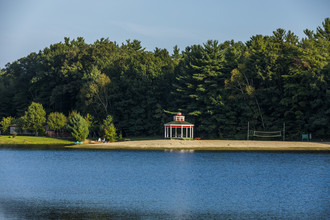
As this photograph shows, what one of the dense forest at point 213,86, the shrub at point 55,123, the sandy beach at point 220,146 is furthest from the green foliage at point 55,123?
the sandy beach at point 220,146

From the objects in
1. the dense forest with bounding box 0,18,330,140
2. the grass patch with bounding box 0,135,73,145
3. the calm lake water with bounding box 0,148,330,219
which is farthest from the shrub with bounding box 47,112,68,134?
the calm lake water with bounding box 0,148,330,219

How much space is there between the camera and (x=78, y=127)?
71312 millimetres

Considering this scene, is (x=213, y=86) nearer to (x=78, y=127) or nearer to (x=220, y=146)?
(x=220, y=146)

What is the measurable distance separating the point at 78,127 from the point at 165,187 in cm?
4183

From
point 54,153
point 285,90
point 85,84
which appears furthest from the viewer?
point 85,84

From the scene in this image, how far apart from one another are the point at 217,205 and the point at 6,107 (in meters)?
92.4

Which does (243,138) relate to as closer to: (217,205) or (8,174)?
(8,174)

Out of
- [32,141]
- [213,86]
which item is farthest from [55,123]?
[213,86]

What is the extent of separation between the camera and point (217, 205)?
25922 millimetres

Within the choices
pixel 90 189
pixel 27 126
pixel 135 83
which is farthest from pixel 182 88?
pixel 90 189

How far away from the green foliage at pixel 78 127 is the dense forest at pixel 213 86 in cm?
1110

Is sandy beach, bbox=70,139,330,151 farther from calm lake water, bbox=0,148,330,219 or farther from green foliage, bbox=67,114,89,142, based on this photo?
green foliage, bbox=67,114,89,142

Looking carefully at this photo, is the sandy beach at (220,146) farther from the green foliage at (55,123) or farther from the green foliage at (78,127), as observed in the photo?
the green foliage at (55,123)

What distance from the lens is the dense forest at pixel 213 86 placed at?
220 ft
